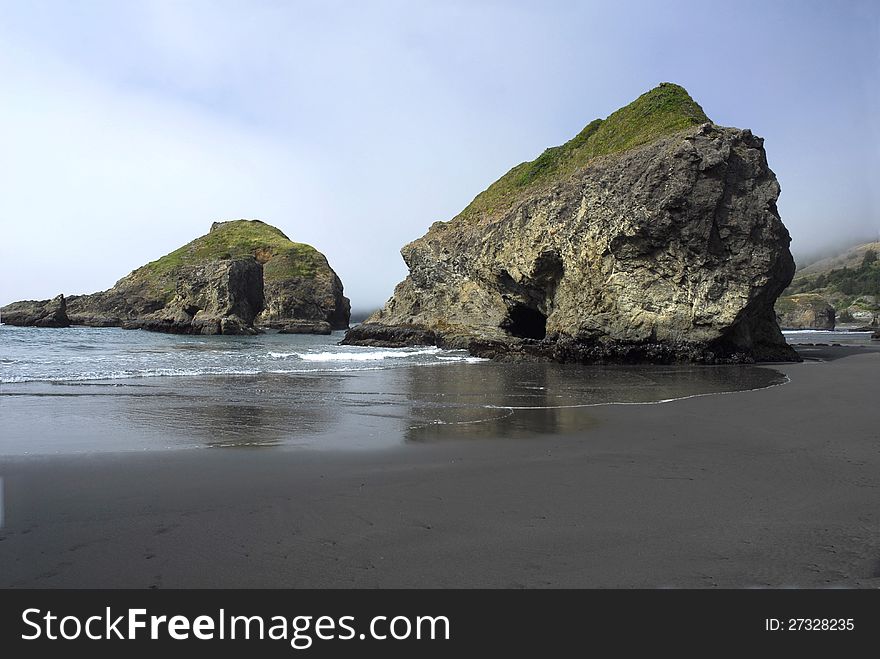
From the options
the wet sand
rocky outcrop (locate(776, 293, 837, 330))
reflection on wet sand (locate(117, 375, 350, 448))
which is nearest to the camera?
the wet sand

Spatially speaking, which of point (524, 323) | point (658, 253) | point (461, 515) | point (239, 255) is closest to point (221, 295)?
point (239, 255)

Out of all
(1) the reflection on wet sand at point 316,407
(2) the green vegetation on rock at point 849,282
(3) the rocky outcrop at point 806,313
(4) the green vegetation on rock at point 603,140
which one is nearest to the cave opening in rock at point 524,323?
(4) the green vegetation on rock at point 603,140

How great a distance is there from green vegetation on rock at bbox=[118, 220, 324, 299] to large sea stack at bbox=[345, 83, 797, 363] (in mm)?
58670

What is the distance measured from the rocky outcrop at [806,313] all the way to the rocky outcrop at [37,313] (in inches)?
3677

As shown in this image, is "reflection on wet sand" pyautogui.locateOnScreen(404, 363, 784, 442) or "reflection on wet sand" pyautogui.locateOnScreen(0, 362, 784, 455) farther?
"reflection on wet sand" pyautogui.locateOnScreen(404, 363, 784, 442)

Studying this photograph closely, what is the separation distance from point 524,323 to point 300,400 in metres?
27.0

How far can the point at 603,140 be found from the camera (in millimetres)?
38625

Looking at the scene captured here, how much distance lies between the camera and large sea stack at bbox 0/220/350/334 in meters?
64.5

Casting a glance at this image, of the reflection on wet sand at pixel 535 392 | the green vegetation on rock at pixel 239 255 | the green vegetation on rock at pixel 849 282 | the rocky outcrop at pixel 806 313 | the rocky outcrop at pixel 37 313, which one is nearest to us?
the reflection on wet sand at pixel 535 392

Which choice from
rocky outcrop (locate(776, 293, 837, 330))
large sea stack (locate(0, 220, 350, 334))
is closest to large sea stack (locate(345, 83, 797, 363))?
large sea stack (locate(0, 220, 350, 334))

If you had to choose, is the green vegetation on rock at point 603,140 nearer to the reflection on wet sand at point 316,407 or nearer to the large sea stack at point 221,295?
the reflection on wet sand at point 316,407

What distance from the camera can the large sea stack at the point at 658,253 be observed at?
79.2ft

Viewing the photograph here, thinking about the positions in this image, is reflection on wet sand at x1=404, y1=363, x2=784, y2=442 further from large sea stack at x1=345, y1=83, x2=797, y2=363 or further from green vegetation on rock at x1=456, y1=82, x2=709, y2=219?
green vegetation on rock at x1=456, y1=82, x2=709, y2=219
